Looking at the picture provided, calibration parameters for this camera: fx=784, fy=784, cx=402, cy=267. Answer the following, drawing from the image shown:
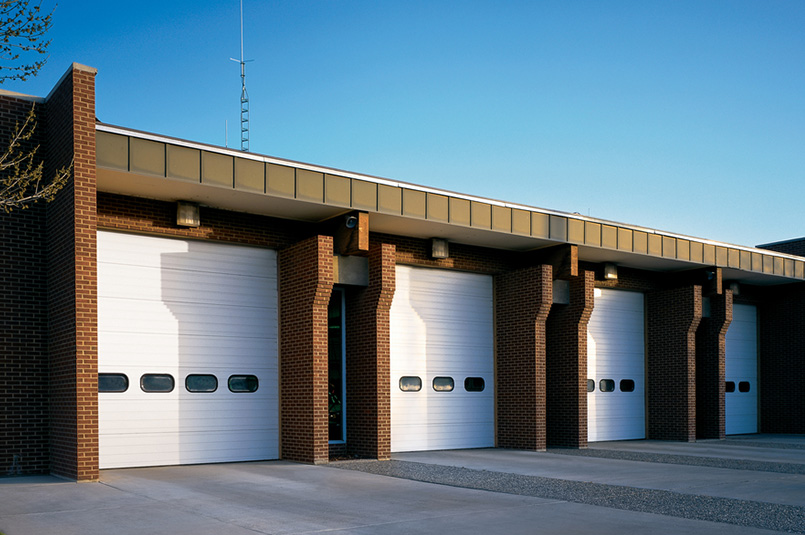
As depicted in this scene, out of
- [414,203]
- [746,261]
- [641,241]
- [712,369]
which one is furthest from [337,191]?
[746,261]

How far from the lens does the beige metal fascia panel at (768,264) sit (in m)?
25.2

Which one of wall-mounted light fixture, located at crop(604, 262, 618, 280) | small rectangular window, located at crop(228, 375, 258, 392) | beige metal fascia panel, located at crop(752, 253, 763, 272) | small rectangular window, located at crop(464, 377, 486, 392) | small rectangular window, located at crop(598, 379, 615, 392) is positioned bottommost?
small rectangular window, located at crop(598, 379, 615, 392)

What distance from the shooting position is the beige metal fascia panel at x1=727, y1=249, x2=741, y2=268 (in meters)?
24.3

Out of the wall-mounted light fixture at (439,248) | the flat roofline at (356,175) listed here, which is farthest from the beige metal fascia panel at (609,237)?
the wall-mounted light fixture at (439,248)

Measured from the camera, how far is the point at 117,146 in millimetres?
13758

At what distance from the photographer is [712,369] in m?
24.6

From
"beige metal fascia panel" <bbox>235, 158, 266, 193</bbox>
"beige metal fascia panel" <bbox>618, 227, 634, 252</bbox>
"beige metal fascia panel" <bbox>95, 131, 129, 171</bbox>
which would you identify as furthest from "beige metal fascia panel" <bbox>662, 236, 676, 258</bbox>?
"beige metal fascia panel" <bbox>95, 131, 129, 171</bbox>

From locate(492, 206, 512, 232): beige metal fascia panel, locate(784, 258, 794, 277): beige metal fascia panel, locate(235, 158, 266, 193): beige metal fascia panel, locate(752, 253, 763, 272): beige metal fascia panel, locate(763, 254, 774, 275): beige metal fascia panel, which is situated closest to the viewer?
locate(235, 158, 266, 193): beige metal fascia panel

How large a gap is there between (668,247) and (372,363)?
10214 mm

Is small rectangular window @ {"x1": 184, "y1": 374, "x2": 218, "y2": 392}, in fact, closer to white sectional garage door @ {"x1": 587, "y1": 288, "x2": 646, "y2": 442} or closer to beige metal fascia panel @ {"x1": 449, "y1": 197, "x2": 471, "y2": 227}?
beige metal fascia panel @ {"x1": 449, "y1": 197, "x2": 471, "y2": 227}

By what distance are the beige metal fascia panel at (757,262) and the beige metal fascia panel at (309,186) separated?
15.6 metres

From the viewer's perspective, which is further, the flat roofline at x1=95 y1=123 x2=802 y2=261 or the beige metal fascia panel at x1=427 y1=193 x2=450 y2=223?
the beige metal fascia panel at x1=427 y1=193 x2=450 y2=223

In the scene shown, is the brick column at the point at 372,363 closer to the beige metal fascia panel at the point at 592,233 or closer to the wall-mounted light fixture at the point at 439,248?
the wall-mounted light fixture at the point at 439,248

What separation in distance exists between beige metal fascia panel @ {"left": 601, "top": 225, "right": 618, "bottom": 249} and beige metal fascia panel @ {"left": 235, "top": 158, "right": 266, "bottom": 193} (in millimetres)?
9847
